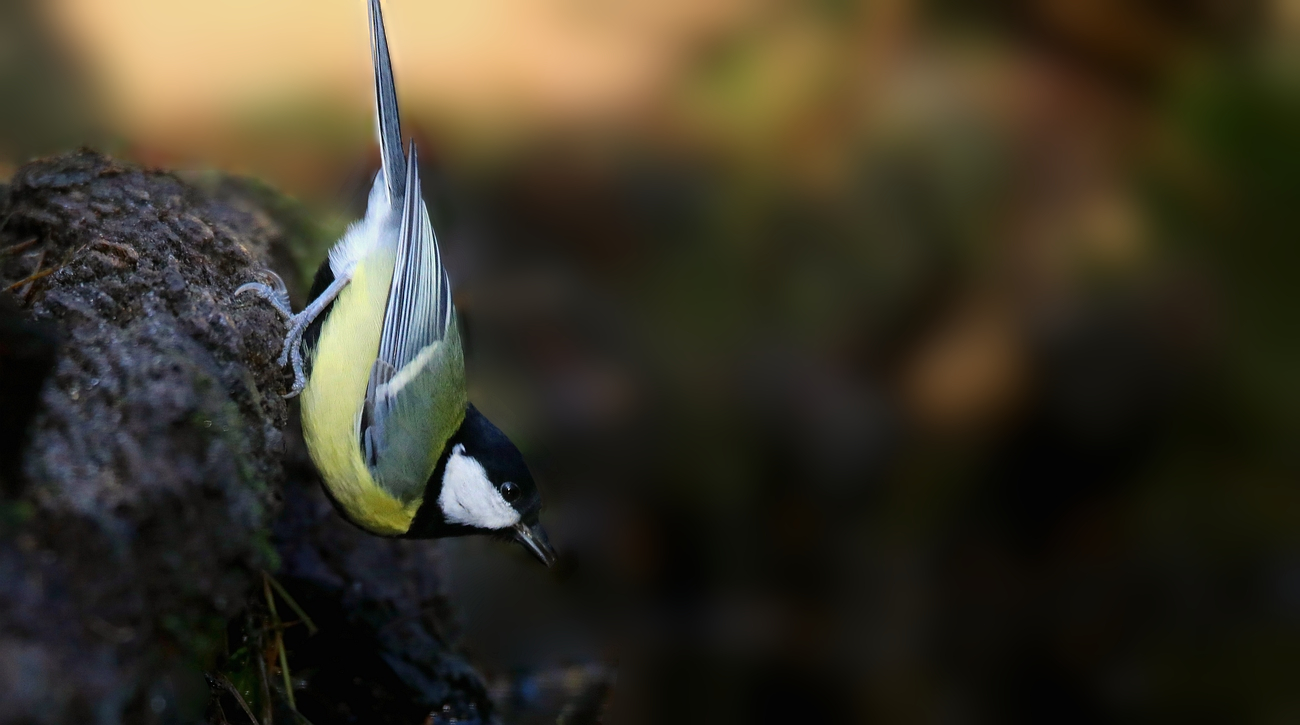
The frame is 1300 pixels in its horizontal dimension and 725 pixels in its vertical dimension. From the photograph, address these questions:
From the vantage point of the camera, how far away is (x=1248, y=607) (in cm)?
117

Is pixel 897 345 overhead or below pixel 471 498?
overhead

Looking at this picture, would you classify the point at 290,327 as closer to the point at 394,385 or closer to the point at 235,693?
the point at 394,385

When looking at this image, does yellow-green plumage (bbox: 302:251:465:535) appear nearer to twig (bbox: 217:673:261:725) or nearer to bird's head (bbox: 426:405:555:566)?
bird's head (bbox: 426:405:555:566)

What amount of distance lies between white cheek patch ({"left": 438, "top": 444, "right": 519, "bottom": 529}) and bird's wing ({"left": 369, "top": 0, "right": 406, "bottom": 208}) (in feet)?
0.86

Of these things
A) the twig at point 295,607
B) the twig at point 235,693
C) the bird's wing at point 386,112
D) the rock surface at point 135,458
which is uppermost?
the bird's wing at point 386,112

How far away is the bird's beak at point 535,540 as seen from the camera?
2.69 feet

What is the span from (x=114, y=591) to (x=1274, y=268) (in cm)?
143

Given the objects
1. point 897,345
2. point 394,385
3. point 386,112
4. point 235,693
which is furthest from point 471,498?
point 897,345

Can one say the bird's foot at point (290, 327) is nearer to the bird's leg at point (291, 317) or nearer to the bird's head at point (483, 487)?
the bird's leg at point (291, 317)

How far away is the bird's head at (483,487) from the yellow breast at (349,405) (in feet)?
0.11

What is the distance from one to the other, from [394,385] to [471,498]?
130 mm

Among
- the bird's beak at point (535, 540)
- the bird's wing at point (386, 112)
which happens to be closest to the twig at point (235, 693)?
the bird's beak at point (535, 540)

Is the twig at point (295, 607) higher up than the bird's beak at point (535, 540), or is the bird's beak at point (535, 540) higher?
the bird's beak at point (535, 540)

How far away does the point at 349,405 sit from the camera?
2.44 feet
